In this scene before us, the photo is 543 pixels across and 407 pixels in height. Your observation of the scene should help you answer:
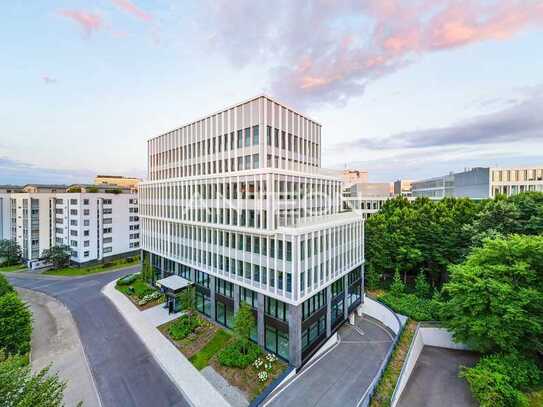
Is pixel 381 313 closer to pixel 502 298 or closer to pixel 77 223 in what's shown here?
pixel 502 298

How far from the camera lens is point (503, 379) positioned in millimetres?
17969

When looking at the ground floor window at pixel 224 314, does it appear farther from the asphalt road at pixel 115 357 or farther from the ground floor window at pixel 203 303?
the asphalt road at pixel 115 357

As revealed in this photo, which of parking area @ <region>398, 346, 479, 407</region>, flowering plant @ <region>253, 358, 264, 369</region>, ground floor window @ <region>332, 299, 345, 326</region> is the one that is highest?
ground floor window @ <region>332, 299, 345, 326</region>

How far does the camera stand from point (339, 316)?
1180 inches

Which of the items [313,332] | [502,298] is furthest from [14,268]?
[502,298]

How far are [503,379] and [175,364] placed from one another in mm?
25990

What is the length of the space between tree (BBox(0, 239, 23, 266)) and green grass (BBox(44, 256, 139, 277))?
52.9 ft

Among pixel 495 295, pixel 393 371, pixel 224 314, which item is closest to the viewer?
pixel 495 295

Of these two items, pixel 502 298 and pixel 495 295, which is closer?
pixel 502 298

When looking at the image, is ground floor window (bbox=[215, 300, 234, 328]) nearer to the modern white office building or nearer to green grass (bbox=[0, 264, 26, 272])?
the modern white office building

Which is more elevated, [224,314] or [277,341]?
[224,314]

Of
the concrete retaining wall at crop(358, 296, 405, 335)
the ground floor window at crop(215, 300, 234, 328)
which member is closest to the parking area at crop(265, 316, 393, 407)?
the concrete retaining wall at crop(358, 296, 405, 335)

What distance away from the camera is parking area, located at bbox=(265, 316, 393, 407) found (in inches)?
768

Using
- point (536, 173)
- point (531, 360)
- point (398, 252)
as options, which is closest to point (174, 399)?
point (531, 360)
